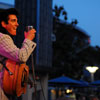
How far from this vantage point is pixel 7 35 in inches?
135

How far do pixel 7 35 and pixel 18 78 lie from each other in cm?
56

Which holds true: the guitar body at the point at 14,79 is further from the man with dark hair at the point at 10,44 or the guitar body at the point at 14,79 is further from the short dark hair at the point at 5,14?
the short dark hair at the point at 5,14

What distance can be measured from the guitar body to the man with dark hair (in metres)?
0.06

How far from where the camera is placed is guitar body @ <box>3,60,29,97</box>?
3.21 metres

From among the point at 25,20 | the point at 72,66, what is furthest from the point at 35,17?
the point at 72,66

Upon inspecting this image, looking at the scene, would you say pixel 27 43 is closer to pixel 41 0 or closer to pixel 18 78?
pixel 18 78

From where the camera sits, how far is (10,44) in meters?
3.36

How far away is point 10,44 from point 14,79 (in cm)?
43

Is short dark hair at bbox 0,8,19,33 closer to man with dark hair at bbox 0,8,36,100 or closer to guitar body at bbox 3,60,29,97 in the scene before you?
man with dark hair at bbox 0,8,36,100

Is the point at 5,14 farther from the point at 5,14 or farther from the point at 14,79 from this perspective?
the point at 14,79

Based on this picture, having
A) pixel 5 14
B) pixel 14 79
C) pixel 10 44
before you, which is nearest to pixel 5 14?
pixel 5 14

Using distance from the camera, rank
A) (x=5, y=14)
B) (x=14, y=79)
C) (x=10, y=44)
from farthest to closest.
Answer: (x=5, y=14) < (x=10, y=44) < (x=14, y=79)

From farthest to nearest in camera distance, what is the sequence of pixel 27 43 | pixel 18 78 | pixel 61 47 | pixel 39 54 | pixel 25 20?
pixel 61 47
pixel 39 54
pixel 25 20
pixel 27 43
pixel 18 78

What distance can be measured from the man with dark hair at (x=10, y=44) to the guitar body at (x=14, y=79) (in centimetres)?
6
